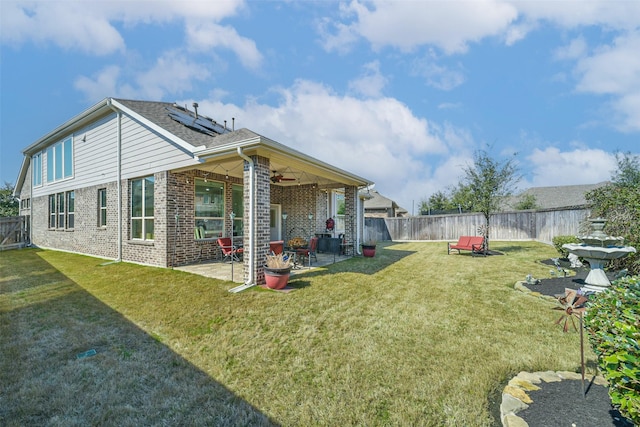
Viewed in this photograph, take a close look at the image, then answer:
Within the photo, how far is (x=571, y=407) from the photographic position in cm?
238

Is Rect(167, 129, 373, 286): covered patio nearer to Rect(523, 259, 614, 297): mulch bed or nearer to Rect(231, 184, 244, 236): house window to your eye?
Rect(231, 184, 244, 236): house window

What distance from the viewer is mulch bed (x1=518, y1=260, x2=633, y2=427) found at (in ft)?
7.20

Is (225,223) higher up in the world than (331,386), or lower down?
higher up

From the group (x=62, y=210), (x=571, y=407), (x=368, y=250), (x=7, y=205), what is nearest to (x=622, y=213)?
(x=571, y=407)

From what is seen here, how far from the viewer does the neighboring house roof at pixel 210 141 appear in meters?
6.36

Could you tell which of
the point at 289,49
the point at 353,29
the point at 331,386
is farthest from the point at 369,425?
the point at 289,49

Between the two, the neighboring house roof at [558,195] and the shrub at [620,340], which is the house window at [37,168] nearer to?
the shrub at [620,340]

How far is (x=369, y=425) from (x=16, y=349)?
184 inches

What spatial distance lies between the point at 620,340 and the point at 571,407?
1.08 meters

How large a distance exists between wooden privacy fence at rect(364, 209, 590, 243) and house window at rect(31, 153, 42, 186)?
67.4 ft

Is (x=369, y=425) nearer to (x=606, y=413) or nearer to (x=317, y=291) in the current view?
(x=606, y=413)

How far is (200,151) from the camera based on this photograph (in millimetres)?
6992

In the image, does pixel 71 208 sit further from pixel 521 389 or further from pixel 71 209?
pixel 521 389

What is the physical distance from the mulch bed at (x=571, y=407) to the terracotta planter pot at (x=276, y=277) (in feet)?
14.6
